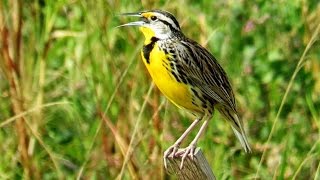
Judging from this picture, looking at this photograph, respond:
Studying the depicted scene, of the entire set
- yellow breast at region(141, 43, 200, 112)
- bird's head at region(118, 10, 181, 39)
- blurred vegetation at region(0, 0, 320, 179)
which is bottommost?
blurred vegetation at region(0, 0, 320, 179)

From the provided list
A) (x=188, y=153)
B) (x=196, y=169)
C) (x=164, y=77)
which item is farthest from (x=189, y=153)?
(x=164, y=77)

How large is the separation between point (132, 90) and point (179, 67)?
0.76m

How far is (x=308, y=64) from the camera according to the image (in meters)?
4.97

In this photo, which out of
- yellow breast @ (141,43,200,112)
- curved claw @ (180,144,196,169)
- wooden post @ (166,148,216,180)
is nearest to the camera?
wooden post @ (166,148,216,180)

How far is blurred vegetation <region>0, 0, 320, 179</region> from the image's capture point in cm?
455

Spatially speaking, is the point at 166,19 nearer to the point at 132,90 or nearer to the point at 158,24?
the point at 158,24

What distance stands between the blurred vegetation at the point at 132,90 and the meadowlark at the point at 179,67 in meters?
0.49

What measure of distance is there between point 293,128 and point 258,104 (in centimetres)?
16

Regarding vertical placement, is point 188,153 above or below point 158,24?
below

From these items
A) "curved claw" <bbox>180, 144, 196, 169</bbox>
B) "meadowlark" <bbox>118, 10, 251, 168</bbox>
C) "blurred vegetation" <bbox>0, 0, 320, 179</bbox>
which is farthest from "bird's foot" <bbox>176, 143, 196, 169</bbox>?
"blurred vegetation" <bbox>0, 0, 320, 179</bbox>

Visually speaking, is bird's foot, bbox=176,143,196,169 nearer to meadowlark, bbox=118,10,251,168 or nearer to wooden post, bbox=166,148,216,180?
wooden post, bbox=166,148,216,180

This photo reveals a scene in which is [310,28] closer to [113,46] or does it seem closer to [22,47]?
[113,46]

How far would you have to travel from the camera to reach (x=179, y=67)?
152 inches

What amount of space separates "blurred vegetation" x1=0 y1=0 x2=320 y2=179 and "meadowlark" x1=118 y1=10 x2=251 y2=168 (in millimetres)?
495
